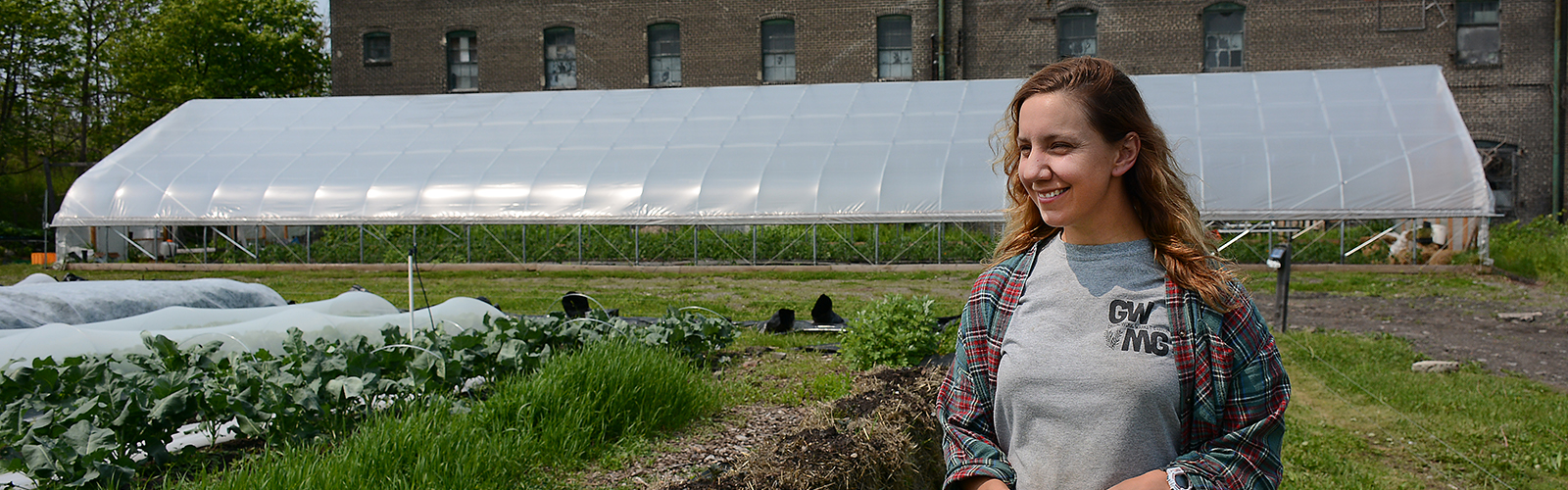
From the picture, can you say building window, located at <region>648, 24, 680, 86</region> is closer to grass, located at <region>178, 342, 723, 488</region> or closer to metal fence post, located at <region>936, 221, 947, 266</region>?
metal fence post, located at <region>936, 221, 947, 266</region>

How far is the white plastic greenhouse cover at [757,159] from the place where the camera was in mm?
15945

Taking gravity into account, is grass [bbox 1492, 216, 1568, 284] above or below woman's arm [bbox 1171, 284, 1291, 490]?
below

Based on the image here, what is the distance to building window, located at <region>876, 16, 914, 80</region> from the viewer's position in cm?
2588

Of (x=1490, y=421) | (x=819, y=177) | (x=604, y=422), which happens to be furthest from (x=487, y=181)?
(x=1490, y=421)

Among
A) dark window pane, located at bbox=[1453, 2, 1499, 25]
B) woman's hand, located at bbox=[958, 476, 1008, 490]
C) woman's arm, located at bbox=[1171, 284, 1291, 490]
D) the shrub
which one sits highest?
dark window pane, located at bbox=[1453, 2, 1499, 25]

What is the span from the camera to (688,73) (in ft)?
87.8

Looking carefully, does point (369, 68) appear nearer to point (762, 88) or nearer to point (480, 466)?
point (762, 88)

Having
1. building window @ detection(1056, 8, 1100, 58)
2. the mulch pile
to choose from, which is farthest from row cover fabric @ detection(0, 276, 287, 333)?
building window @ detection(1056, 8, 1100, 58)

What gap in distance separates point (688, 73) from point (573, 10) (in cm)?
366

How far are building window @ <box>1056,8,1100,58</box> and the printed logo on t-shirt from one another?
24.9m

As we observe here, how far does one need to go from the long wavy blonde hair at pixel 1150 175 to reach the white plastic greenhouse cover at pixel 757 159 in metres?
14.0

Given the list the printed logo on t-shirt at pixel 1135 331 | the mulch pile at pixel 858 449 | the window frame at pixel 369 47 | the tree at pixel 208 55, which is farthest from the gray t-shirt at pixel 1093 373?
the tree at pixel 208 55

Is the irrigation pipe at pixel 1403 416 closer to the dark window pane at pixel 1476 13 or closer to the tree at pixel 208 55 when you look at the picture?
the dark window pane at pixel 1476 13

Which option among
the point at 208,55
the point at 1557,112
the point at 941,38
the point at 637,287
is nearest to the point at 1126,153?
the point at 637,287
